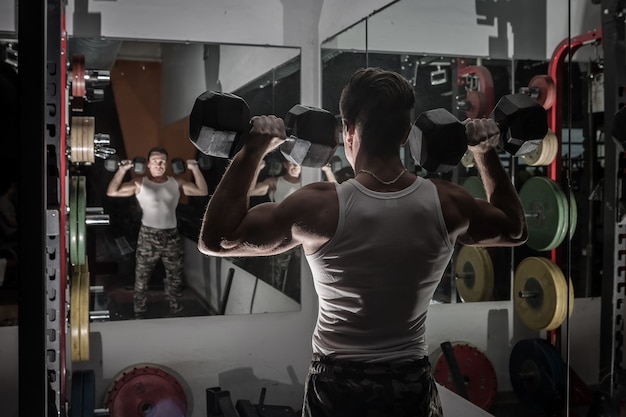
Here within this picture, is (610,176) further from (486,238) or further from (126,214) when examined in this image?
(126,214)

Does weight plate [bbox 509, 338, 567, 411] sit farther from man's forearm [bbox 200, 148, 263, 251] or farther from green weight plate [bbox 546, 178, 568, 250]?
man's forearm [bbox 200, 148, 263, 251]

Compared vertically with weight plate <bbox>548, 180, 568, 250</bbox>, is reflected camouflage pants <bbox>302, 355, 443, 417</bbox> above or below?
below

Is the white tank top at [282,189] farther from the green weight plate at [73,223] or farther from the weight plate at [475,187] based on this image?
the green weight plate at [73,223]

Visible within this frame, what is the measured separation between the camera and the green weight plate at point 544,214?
1952 mm

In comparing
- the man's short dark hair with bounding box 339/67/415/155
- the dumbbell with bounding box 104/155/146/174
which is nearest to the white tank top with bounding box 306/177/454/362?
the man's short dark hair with bounding box 339/67/415/155

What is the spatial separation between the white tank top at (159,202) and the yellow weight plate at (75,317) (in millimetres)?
338

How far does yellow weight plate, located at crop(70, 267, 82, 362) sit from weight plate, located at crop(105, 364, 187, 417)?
9.2 inches

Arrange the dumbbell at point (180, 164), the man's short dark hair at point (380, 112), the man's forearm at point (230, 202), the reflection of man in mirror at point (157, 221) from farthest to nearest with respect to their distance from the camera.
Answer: the reflection of man in mirror at point (157, 221)
the dumbbell at point (180, 164)
the man's short dark hair at point (380, 112)
the man's forearm at point (230, 202)

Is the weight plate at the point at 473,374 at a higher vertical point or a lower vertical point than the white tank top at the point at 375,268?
lower

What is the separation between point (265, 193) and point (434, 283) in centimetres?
42

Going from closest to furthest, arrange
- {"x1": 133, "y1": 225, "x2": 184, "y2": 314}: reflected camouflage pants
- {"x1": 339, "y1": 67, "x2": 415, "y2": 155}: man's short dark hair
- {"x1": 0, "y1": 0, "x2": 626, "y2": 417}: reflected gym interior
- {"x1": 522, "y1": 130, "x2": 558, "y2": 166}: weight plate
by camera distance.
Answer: {"x1": 339, "y1": 67, "x2": 415, "y2": 155}: man's short dark hair
{"x1": 0, "y1": 0, "x2": 626, "y2": 417}: reflected gym interior
{"x1": 522, "y1": 130, "x2": 558, "y2": 166}: weight plate
{"x1": 133, "y1": 225, "x2": 184, "y2": 314}: reflected camouflage pants

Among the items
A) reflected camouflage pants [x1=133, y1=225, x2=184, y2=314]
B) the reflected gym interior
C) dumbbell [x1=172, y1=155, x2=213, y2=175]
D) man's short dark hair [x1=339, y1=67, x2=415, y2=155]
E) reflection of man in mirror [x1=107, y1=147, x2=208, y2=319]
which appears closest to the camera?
man's short dark hair [x1=339, y1=67, x2=415, y2=155]

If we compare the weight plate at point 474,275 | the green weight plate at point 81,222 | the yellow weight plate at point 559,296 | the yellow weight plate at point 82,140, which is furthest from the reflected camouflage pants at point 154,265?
the yellow weight plate at point 559,296

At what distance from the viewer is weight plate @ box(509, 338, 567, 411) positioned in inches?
79.6
